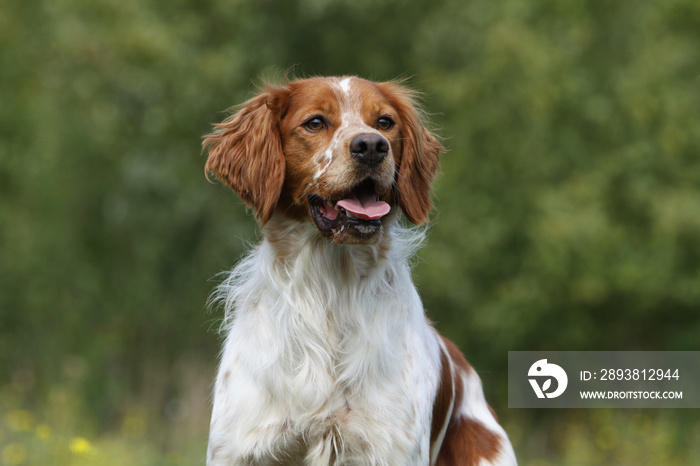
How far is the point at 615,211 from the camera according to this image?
14.0 m

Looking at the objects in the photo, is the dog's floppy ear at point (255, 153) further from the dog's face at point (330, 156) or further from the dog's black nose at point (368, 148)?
the dog's black nose at point (368, 148)

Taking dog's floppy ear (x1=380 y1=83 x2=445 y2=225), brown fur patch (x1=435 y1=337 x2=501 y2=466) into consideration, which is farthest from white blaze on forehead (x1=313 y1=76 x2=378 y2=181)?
brown fur patch (x1=435 y1=337 x2=501 y2=466)

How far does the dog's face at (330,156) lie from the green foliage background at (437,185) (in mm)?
5889

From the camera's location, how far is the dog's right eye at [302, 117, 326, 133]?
159 inches

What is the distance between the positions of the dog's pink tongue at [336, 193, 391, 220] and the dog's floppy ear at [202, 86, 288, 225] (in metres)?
0.34

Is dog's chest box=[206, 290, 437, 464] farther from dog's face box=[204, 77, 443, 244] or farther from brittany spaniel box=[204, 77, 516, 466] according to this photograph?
dog's face box=[204, 77, 443, 244]

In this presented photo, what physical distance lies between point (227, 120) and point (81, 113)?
360 inches

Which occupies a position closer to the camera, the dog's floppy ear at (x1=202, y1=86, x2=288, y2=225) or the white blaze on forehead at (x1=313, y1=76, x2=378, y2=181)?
the white blaze on forehead at (x1=313, y1=76, x2=378, y2=181)

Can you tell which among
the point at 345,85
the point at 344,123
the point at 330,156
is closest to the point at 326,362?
the point at 330,156

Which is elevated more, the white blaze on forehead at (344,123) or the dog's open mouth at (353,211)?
the white blaze on forehead at (344,123)

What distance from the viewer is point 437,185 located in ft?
45.9

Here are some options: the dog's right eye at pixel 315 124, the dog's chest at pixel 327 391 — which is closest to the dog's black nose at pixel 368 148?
the dog's right eye at pixel 315 124

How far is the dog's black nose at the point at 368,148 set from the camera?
12.3 feet

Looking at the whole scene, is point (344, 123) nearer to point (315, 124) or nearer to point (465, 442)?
point (315, 124)
